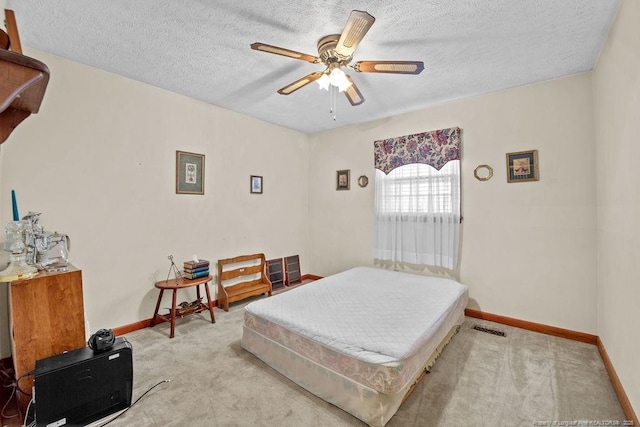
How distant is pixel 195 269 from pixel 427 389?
242 centimetres

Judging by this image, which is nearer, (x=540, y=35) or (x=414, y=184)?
(x=540, y=35)

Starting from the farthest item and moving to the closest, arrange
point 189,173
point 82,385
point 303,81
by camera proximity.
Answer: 1. point 189,173
2. point 303,81
3. point 82,385

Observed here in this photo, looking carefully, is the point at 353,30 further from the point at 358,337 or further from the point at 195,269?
the point at 195,269

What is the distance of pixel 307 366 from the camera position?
193cm

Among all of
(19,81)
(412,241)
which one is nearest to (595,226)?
(412,241)

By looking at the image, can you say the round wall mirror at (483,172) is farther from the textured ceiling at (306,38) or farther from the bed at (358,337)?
the bed at (358,337)

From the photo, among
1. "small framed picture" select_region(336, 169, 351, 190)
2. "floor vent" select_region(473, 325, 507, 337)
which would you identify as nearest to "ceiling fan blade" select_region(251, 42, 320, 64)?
"small framed picture" select_region(336, 169, 351, 190)

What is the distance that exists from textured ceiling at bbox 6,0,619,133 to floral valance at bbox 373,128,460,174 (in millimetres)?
513

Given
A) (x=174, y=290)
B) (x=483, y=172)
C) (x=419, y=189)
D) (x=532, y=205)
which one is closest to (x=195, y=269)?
(x=174, y=290)

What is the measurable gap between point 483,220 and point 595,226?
900 millimetres

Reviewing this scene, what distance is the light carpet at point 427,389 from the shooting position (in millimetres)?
1688

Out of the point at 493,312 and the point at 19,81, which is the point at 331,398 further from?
the point at 493,312

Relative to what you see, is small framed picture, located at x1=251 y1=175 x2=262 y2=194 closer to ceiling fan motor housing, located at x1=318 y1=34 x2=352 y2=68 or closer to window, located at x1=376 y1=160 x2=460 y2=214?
window, located at x1=376 y1=160 x2=460 y2=214

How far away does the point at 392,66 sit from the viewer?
1.99 m
